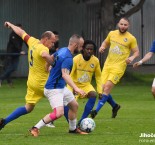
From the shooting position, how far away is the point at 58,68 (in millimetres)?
13805

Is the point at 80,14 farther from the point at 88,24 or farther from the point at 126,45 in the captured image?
the point at 126,45

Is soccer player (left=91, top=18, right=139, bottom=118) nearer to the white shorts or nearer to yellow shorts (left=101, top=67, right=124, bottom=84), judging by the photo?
yellow shorts (left=101, top=67, right=124, bottom=84)

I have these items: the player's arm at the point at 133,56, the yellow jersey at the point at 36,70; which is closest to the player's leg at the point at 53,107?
the yellow jersey at the point at 36,70

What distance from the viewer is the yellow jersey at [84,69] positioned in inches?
639

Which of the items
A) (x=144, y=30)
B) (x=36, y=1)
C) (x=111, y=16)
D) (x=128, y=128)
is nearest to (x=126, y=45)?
(x=128, y=128)

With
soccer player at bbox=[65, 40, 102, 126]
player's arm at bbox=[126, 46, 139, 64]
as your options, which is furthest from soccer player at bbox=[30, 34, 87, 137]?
player's arm at bbox=[126, 46, 139, 64]

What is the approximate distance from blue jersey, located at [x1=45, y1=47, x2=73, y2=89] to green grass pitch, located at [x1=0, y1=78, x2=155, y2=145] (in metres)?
0.94

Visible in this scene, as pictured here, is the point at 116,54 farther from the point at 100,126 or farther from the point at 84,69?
the point at 100,126

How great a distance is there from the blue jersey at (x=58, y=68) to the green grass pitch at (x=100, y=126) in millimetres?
944

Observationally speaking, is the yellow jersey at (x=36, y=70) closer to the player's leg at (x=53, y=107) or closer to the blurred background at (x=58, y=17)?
the player's leg at (x=53, y=107)

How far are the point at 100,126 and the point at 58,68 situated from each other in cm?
248

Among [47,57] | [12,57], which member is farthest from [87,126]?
[12,57]

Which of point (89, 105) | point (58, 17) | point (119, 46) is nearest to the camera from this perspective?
point (89, 105)

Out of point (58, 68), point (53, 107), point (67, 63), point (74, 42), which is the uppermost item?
point (74, 42)
